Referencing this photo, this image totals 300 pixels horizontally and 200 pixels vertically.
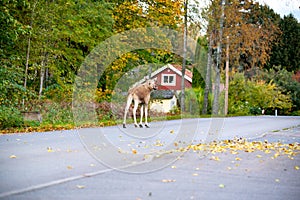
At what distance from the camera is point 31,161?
28.9 feet

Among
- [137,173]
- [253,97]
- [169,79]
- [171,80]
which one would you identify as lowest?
[137,173]

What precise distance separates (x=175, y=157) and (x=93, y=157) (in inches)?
68.4

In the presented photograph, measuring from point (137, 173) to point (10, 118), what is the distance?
37.2ft

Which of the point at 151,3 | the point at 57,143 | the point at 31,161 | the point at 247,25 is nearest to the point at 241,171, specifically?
the point at 31,161

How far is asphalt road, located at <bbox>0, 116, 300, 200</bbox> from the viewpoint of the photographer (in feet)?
20.9

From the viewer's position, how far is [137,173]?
310 inches

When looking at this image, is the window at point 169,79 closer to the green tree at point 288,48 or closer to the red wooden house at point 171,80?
the red wooden house at point 171,80

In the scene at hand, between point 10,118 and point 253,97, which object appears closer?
point 10,118

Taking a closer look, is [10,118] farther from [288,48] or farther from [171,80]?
[288,48]

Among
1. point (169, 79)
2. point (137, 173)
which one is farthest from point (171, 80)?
point (137, 173)

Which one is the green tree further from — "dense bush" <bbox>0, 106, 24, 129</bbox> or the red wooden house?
"dense bush" <bbox>0, 106, 24, 129</bbox>

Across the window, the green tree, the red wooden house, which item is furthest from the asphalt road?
the green tree

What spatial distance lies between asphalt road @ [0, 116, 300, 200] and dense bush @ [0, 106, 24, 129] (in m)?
5.62

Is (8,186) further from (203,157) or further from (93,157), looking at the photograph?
(203,157)
